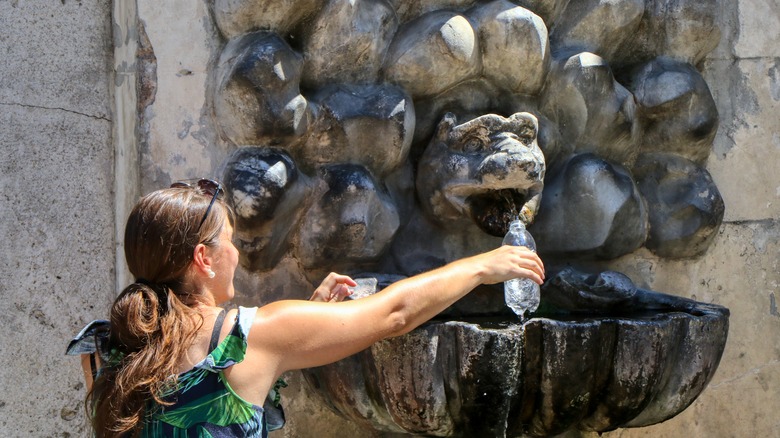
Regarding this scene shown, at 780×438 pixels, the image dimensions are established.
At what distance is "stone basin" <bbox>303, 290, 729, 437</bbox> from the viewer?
2125 mm

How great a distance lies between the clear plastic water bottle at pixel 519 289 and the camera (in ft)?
7.98

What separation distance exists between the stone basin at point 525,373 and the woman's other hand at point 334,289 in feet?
0.41

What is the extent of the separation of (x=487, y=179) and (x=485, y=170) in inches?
0.8

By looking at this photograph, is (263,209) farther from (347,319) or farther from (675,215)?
(675,215)

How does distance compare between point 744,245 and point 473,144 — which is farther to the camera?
point 744,245

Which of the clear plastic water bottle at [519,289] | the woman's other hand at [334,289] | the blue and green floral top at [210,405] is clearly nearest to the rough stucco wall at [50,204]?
the woman's other hand at [334,289]

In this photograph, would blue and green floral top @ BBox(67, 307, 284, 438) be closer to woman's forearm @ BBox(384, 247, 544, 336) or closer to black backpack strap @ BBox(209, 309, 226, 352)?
black backpack strap @ BBox(209, 309, 226, 352)

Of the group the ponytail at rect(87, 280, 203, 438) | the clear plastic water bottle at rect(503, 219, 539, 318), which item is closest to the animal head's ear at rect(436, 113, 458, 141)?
the clear plastic water bottle at rect(503, 219, 539, 318)

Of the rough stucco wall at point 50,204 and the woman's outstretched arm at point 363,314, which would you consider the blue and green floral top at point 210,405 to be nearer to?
the woman's outstretched arm at point 363,314

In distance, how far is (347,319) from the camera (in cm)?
183

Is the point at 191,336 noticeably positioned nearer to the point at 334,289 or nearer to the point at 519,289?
the point at 334,289

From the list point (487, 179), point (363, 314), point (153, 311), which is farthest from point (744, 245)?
point (153, 311)

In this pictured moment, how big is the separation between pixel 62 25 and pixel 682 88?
150 centimetres

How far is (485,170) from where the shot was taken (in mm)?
2369
